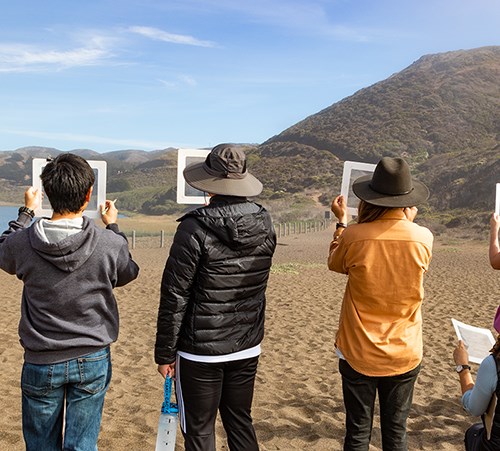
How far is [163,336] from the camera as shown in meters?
2.40

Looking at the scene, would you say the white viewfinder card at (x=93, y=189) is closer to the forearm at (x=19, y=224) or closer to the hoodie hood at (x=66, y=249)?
the forearm at (x=19, y=224)

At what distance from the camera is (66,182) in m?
2.20

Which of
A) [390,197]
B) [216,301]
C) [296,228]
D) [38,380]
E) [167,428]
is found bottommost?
[296,228]

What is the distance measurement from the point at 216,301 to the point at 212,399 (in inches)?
18.2

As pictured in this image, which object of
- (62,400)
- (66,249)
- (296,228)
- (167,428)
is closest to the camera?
(66,249)

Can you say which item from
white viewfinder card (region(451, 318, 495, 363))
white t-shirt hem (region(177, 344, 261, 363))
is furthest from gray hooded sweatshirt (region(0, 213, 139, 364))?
white viewfinder card (region(451, 318, 495, 363))

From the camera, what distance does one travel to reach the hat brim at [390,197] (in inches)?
101

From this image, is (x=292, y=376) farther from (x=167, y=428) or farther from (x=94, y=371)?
(x=94, y=371)

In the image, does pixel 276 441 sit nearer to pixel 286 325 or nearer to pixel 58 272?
pixel 58 272

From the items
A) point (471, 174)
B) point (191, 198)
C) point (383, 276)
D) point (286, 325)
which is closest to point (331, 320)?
point (286, 325)

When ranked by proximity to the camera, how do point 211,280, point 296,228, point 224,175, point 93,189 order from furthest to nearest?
point 296,228 → point 93,189 → point 224,175 → point 211,280

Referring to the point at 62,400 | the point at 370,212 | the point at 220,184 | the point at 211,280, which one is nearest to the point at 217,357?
the point at 211,280

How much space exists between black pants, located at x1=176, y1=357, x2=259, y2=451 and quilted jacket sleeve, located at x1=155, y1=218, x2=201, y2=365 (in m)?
0.14

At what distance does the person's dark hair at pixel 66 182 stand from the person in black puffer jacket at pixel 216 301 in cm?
44
